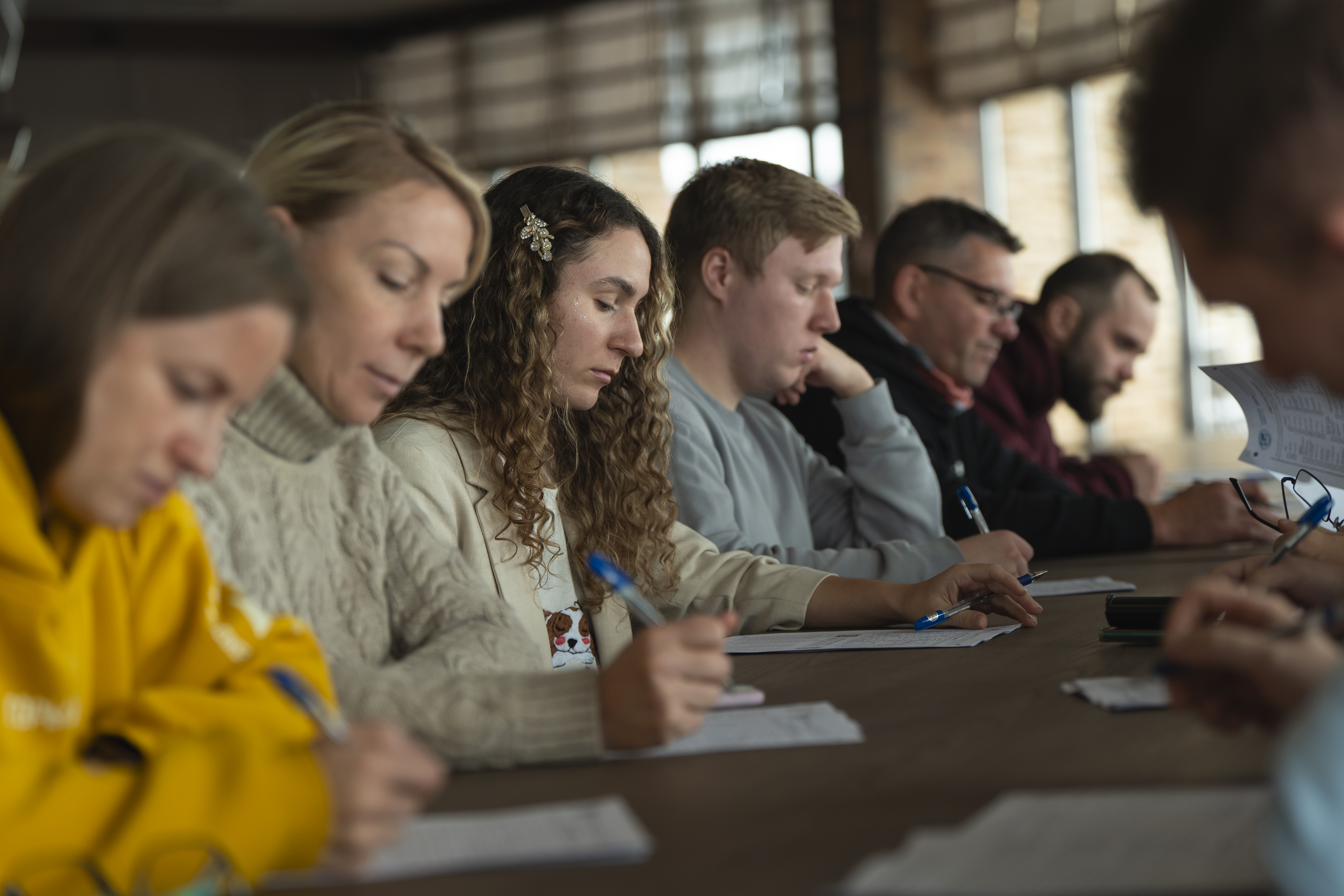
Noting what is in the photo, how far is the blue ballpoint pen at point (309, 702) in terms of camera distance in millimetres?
837

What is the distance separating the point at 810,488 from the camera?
8.47 feet

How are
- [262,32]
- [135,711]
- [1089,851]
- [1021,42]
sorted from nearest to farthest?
[1089,851], [135,711], [1021,42], [262,32]

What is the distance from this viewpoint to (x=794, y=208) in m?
2.41

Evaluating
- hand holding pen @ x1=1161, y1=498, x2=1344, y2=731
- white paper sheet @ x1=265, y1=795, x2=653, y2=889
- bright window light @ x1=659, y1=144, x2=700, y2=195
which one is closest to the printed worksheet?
white paper sheet @ x1=265, y1=795, x2=653, y2=889

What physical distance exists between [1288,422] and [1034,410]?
1.89 meters

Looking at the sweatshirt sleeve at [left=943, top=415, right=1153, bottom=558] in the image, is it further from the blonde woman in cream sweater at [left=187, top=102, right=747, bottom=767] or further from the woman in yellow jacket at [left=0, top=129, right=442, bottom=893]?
the woman in yellow jacket at [left=0, top=129, right=442, bottom=893]

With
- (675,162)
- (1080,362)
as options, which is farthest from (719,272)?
(675,162)

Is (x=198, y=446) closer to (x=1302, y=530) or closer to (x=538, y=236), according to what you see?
(x=538, y=236)

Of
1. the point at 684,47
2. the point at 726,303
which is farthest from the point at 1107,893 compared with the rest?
the point at 684,47

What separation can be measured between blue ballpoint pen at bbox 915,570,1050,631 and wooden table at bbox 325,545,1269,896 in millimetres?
246

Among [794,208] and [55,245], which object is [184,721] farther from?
[794,208]

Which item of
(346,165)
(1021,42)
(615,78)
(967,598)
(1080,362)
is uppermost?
(615,78)

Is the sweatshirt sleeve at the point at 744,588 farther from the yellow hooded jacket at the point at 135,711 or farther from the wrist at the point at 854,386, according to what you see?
the yellow hooded jacket at the point at 135,711

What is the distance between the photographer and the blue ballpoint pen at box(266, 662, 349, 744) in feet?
2.75
